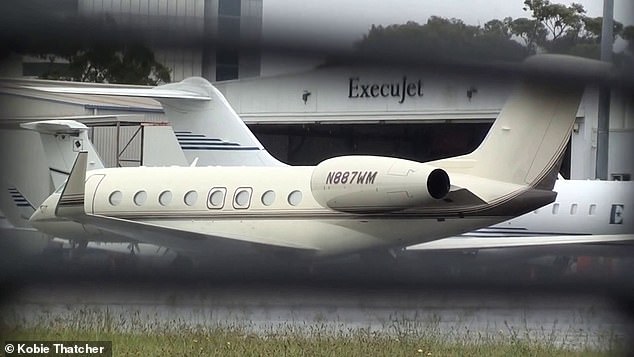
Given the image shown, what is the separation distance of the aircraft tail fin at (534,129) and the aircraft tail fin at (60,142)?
1.20ft

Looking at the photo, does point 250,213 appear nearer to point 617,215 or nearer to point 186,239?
point 186,239

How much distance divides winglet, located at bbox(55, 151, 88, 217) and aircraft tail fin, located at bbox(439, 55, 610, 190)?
1.13 feet

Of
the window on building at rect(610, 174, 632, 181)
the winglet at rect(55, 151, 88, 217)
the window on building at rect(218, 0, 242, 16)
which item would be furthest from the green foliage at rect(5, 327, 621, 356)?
the window on building at rect(218, 0, 242, 16)

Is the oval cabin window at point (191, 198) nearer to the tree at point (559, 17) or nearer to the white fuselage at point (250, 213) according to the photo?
the white fuselage at point (250, 213)

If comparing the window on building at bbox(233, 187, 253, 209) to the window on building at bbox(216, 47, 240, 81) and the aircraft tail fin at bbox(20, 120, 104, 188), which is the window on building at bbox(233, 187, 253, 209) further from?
the window on building at bbox(216, 47, 240, 81)

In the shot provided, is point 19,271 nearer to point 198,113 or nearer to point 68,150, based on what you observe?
point 68,150

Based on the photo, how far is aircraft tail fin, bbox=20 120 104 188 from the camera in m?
0.81

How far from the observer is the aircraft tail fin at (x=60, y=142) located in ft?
2.67

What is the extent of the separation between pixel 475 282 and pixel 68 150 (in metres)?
0.46

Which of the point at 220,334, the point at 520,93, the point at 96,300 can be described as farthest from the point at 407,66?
the point at 220,334

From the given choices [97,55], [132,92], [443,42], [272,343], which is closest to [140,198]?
[132,92]

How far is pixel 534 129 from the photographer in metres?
0.80

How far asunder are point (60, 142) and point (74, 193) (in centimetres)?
8

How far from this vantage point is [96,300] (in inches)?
31.8
